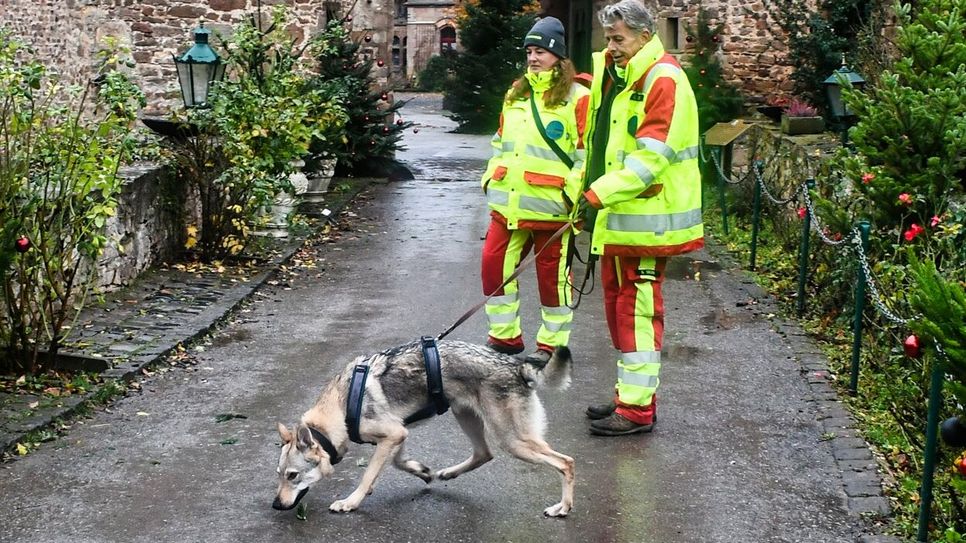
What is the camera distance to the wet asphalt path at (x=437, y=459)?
5.40 meters

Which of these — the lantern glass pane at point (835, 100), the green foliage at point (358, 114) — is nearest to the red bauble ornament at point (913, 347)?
the lantern glass pane at point (835, 100)

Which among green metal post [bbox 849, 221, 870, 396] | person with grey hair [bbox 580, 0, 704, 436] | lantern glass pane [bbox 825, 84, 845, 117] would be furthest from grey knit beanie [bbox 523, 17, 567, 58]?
lantern glass pane [bbox 825, 84, 845, 117]

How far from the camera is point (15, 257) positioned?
700cm

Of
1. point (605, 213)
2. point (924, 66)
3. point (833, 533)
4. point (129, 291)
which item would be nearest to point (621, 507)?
point (833, 533)

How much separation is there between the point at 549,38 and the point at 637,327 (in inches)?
65.7

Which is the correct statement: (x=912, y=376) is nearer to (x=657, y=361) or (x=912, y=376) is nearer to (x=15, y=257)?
(x=657, y=361)

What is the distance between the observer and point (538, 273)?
25.1 ft

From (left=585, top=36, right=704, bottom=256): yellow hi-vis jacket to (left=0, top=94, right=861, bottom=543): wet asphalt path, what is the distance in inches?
40.8

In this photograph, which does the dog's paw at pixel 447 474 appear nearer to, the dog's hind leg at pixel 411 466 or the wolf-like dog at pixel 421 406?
the dog's hind leg at pixel 411 466

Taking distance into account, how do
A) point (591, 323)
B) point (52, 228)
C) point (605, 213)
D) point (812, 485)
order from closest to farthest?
point (812, 485) < point (605, 213) < point (52, 228) < point (591, 323)

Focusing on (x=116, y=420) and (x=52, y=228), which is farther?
(x=52, y=228)

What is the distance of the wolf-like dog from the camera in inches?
211

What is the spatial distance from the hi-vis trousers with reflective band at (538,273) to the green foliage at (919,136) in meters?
2.23

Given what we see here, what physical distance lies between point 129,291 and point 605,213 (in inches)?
182
